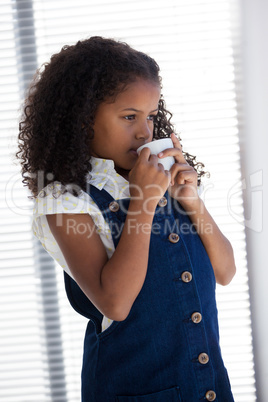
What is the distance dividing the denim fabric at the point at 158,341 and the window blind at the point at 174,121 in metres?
0.61

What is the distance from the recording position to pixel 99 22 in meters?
1.39

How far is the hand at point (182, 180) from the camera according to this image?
2.91 feet

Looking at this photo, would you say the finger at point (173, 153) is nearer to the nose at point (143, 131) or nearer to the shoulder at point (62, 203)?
the nose at point (143, 131)

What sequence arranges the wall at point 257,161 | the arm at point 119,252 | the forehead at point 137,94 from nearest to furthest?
the arm at point 119,252 → the forehead at point 137,94 → the wall at point 257,161

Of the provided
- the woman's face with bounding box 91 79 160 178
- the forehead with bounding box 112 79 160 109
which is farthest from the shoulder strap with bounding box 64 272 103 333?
the forehead with bounding box 112 79 160 109

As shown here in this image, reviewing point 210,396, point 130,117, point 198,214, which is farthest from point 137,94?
point 210,396

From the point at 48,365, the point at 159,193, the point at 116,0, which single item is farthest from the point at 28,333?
the point at 116,0

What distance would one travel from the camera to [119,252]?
31.2 inches

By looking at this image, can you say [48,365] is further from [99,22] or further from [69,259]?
[99,22]

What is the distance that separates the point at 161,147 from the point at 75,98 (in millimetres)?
208

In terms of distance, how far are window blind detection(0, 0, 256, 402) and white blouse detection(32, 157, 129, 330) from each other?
563mm

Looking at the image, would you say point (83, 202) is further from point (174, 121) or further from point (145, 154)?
point (174, 121)

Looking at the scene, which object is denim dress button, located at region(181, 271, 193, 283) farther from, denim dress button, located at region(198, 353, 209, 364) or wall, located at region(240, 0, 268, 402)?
wall, located at region(240, 0, 268, 402)

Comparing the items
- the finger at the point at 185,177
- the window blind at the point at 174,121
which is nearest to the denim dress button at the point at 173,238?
the finger at the point at 185,177
